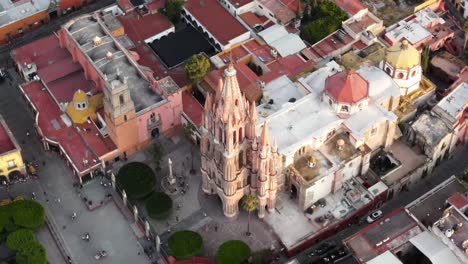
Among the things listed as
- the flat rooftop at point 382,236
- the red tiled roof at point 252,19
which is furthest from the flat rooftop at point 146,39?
the flat rooftop at point 382,236

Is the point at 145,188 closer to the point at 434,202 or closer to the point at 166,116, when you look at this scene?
the point at 166,116

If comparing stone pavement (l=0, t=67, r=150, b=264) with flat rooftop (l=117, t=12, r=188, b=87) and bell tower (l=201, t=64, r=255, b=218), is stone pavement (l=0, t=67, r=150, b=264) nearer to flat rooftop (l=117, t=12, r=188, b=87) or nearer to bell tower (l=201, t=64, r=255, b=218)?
bell tower (l=201, t=64, r=255, b=218)

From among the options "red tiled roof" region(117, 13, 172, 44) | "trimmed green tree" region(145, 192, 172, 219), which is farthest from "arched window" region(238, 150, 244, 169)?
"red tiled roof" region(117, 13, 172, 44)

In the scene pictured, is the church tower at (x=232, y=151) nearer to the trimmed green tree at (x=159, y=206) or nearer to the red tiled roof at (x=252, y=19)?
the trimmed green tree at (x=159, y=206)

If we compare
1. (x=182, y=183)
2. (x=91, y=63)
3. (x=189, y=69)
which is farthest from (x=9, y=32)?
(x=182, y=183)

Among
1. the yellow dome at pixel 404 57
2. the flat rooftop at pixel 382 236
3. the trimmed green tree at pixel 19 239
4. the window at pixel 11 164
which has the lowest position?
the flat rooftop at pixel 382 236
